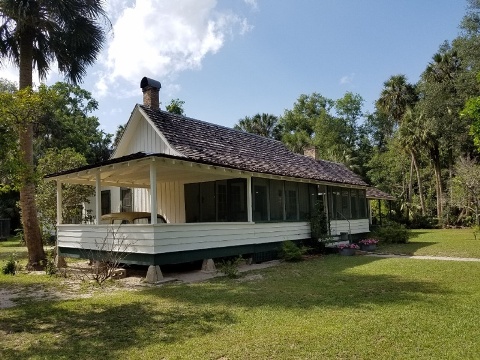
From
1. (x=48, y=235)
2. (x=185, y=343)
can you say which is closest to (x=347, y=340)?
(x=185, y=343)

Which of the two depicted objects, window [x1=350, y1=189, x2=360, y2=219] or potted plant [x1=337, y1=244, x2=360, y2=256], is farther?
window [x1=350, y1=189, x2=360, y2=219]

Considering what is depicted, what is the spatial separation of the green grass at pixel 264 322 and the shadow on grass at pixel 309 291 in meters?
0.02

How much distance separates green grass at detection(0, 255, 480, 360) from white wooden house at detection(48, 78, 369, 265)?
1834 mm

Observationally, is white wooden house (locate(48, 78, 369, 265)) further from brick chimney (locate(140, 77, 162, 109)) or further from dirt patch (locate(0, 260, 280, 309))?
dirt patch (locate(0, 260, 280, 309))

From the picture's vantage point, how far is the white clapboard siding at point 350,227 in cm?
1897

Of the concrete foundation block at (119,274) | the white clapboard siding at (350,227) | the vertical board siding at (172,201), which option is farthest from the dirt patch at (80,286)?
the white clapboard siding at (350,227)

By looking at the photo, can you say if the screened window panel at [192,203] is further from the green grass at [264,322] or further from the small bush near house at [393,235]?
the small bush near house at [393,235]

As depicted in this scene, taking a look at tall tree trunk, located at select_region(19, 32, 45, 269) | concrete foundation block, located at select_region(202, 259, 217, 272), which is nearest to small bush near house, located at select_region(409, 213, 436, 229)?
concrete foundation block, located at select_region(202, 259, 217, 272)

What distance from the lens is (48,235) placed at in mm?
19375

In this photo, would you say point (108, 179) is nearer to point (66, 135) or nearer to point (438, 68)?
point (66, 135)

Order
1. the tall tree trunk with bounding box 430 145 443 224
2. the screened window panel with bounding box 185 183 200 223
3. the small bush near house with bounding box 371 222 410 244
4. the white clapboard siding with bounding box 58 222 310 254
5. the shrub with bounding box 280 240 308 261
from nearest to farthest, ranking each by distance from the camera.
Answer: the white clapboard siding with bounding box 58 222 310 254 → the shrub with bounding box 280 240 308 261 → the screened window panel with bounding box 185 183 200 223 → the small bush near house with bounding box 371 222 410 244 → the tall tree trunk with bounding box 430 145 443 224

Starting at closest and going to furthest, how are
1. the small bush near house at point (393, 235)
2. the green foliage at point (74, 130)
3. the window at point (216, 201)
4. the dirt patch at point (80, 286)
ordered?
the dirt patch at point (80, 286)
the window at point (216, 201)
the small bush near house at point (393, 235)
the green foliage at point (74, 130)

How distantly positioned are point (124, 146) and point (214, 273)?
7970 mm

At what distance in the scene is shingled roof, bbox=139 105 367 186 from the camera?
14.1 m
